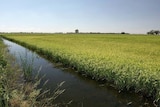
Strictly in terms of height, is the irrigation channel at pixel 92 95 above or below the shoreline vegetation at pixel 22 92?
below

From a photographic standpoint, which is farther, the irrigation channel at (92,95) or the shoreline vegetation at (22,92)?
the irrigation channel at (92,95)

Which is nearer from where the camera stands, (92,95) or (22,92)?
(22,92)

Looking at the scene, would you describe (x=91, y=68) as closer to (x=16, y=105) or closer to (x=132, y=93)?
(x=132, y=93)

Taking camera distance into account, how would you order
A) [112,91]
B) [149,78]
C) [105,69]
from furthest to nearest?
[105,69] < [112,91] < [149,78]

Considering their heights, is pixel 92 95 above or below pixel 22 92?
below

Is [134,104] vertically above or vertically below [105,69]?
below

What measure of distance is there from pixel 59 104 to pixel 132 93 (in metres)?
3.18

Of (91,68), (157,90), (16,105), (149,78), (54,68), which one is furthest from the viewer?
(54,68)

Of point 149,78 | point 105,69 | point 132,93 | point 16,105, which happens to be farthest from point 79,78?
point 16,105

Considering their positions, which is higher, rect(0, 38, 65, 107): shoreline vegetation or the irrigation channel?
rect(0, 38, 65, 107): shoreline vegetation

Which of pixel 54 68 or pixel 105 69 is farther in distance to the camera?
pixel 54 68

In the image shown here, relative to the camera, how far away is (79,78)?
1263 cm

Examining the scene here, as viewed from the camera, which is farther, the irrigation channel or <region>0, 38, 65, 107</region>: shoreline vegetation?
the irrigation channel

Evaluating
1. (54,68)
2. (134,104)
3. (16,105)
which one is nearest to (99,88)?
(134,104)
